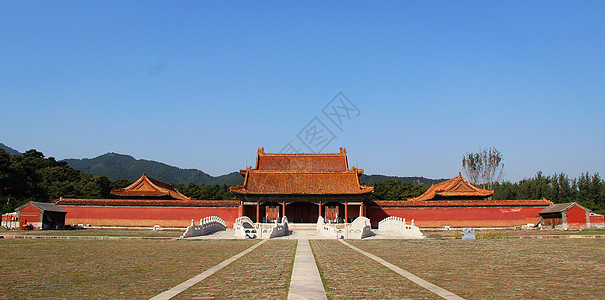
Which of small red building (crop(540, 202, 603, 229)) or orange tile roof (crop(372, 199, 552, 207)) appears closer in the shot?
small red building (crop(540, 202, 603, 229))

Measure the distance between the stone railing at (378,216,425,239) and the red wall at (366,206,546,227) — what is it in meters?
4.68

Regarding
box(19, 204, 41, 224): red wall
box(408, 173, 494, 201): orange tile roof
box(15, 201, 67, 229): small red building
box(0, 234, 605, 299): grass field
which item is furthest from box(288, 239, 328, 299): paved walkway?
box(408, 173, 494, 201): orange tile roof

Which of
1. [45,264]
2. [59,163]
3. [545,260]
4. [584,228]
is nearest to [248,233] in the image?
[45,264]

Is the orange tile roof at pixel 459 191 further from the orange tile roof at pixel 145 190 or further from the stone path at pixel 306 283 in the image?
the stone path at pixel 306 283

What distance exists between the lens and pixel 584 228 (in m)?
31.7

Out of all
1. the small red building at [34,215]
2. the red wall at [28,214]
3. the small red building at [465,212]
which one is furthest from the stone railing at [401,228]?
the red wall at [28,214]

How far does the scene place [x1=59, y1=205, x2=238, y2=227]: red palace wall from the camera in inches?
1359

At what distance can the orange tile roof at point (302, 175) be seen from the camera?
3741 centimetres

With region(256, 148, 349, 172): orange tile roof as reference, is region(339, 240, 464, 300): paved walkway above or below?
below

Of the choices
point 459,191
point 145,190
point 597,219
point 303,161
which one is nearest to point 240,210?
point 145,190

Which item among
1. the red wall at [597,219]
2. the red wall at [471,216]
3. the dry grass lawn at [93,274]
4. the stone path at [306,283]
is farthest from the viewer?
the red wall at [471,216]

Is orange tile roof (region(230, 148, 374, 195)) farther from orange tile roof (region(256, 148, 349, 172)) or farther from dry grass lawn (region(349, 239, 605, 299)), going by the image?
dry grass lawn (region(349, 239, 605, 299))

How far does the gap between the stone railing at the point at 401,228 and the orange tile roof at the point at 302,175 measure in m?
4.86

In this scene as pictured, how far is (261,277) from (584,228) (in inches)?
1234
